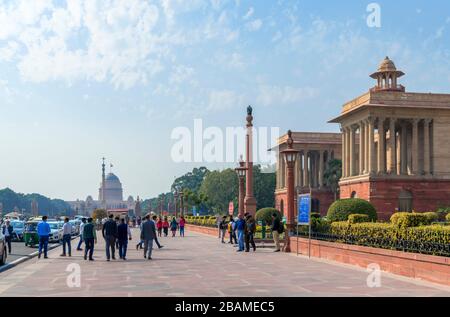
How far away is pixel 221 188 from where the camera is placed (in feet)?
405

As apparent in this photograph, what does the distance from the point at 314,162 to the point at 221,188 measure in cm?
2844

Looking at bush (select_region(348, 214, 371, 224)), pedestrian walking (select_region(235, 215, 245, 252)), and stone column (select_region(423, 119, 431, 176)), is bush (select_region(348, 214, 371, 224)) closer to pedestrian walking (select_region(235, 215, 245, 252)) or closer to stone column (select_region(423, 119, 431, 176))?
pedestrian walking (select_region(235, 215, 245, 252))

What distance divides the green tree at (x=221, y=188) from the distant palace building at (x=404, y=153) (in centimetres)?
5450

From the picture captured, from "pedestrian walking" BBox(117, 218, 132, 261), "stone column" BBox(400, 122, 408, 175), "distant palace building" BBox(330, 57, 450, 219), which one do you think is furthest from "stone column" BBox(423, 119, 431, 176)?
"pedestrian walking" BBox(117, 218, 132, 261)

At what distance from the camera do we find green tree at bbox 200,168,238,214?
12288cm

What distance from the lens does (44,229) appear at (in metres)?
25.7

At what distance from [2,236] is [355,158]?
175 ft

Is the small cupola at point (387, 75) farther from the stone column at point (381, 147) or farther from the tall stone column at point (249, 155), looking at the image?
the tall stone column at point (249, 155)

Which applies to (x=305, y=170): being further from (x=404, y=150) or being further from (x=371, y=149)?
(x=371, y=149)

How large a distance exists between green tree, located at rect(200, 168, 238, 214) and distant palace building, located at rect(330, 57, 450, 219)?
54.5 m

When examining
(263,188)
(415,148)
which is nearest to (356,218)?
(415,148)

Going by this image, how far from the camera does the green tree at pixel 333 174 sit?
91188mm
